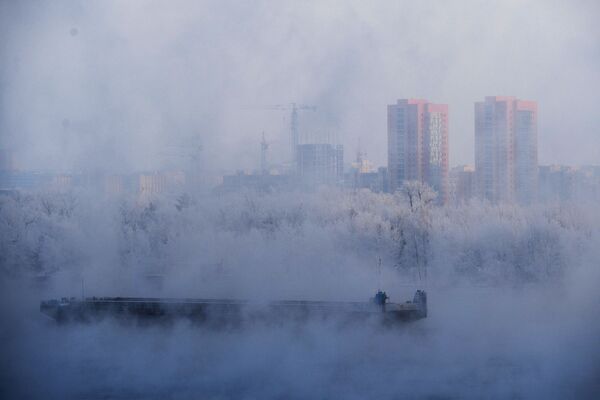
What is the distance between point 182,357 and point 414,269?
414 cm

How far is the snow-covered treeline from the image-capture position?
9188 mm

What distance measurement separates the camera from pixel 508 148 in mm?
9867

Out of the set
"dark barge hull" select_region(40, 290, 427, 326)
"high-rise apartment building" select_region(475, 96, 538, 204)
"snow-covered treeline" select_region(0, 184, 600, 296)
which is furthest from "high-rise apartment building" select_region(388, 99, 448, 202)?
"dark barge hull" select_region(40, 290, 427, 326)

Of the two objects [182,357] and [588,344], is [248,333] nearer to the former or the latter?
[182,357]

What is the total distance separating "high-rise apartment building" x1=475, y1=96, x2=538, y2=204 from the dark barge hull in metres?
3.25

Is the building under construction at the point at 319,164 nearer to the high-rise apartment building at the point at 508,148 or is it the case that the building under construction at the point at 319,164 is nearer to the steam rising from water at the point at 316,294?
the steam rising from water at the point at 316,294

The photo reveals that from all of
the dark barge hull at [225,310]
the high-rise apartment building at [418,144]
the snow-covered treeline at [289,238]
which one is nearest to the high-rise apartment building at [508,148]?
the snow-covered treeline at [289,238]

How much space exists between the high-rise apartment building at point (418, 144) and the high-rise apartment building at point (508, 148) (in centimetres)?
70

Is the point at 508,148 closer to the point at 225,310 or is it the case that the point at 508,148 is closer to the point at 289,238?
the point at 289,238

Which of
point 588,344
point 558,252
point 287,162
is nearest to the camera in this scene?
point 588,344

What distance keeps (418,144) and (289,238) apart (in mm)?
2424

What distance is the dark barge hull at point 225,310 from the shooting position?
688cm

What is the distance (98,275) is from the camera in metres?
9.56

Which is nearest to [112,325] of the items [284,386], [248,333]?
[248,333]
